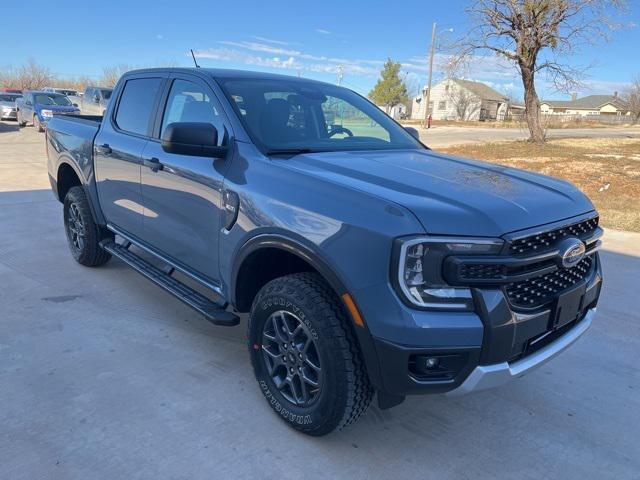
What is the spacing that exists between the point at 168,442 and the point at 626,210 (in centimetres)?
875

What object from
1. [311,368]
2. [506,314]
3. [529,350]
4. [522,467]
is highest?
[506,314]

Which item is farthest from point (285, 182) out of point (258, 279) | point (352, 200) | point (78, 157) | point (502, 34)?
point (502, 34)

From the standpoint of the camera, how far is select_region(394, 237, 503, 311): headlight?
214cm

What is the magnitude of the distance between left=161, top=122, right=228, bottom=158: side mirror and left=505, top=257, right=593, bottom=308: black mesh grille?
1781mm

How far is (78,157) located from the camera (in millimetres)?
4934

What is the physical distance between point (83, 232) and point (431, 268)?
3955 mm

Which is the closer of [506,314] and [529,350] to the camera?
[506,314]

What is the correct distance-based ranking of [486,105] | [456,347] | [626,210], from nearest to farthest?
[456,347] < [626,210] < [486,105]

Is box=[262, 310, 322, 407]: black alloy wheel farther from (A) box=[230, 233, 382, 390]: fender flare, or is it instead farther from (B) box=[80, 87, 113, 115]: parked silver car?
(B) box=[80, 87, 113, 115]: parked silver car

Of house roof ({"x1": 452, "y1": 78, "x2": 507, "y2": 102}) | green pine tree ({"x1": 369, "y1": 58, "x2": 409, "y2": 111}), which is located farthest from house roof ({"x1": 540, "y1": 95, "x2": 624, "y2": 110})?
green pine tree ({"x1": 369, "y1": 58, "x2": 409, "y2": 111})

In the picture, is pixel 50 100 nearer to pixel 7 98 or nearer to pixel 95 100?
pixel 95 100

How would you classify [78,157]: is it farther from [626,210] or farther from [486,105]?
[486,105]

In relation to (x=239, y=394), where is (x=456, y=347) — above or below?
above

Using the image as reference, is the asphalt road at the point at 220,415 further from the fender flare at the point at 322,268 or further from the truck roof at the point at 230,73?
the truck roof at the point at 230,73
